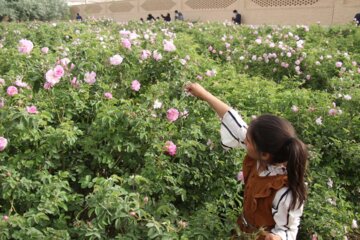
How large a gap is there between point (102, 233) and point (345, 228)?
1.49 metres

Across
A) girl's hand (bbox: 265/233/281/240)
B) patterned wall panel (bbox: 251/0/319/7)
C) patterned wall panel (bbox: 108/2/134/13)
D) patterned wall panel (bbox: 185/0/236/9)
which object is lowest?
patterned wall panel (bbox: 108/2/134/13)

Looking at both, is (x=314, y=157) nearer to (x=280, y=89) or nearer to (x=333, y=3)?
(x=280, y=89)

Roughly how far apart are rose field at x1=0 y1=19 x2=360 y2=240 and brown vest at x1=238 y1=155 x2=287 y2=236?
12 centimetres

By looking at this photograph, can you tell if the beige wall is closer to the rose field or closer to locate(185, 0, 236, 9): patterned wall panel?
locate(185, 0, 236, 9): patterned wall panel

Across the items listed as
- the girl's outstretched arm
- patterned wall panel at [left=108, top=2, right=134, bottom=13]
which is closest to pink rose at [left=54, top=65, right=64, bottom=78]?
the girl's outstretched arm

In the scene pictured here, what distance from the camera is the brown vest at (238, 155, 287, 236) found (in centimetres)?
182

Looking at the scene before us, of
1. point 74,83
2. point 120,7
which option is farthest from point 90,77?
point 120,7

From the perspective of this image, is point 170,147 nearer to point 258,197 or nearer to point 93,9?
point 258,197

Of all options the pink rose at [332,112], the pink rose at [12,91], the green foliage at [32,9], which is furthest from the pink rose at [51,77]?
the green foliage at [32,9]

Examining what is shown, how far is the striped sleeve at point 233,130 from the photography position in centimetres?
205

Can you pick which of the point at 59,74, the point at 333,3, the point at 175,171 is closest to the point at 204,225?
the point at 175,171

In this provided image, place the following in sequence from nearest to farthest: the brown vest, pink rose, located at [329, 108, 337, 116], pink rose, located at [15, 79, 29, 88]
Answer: the brown vest < pink rose, located at [15, 79, 29, 88] < pink rose, located at [329, 108, 337, 116]

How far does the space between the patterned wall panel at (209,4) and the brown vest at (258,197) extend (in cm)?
2017

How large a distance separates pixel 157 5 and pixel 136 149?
24.4 meters
